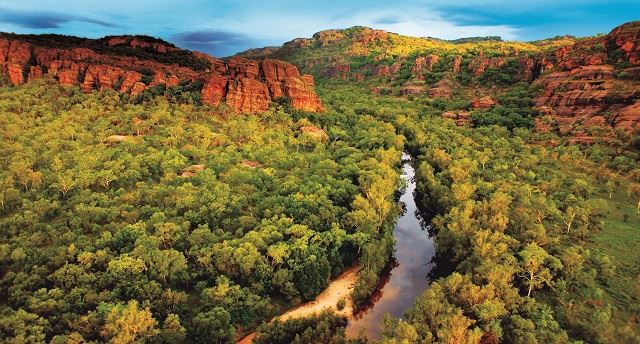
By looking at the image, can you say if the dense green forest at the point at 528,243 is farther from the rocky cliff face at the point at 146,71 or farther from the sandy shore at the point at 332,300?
the rocky cliff face at the point at 146,71

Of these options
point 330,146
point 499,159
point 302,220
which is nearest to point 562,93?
point 499,159

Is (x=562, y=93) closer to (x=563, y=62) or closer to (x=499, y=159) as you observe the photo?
(x=563, y=62)

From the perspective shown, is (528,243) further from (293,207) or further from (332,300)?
(293,207)

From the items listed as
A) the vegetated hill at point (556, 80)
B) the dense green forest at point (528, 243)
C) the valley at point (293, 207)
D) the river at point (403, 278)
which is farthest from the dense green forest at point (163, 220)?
the vegetated hill at point (556, 80)

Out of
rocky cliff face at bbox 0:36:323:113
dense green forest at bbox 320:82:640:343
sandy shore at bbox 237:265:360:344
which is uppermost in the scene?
rocky cliff face at bbox 0:36:323:113

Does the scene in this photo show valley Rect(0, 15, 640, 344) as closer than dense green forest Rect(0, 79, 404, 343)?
No

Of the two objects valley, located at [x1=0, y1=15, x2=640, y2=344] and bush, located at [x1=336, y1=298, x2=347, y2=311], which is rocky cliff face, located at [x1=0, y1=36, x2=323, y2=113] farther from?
bush, located at [x1=336, y1=298, x2=347, y2=311]

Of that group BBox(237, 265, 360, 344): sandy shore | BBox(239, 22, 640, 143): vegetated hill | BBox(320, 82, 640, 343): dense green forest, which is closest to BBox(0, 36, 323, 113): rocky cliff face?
BBox(320, 82, 640, 343): dense green forest
